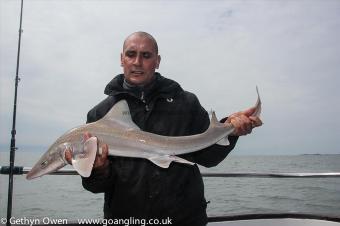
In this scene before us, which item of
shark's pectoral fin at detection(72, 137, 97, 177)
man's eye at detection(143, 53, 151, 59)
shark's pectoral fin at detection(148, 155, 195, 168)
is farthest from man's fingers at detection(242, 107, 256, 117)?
shark's pectoral fin at detection(72, 137, 97, 177)

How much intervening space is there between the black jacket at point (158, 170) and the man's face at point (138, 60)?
5.0 inches

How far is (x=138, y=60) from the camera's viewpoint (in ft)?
11.4

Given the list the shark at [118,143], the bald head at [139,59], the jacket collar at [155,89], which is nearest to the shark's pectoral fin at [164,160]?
the shark at [118,143]

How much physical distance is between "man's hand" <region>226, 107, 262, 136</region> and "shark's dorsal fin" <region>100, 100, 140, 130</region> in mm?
1007

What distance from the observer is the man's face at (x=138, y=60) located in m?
3.48

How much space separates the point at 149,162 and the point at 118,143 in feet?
1.23

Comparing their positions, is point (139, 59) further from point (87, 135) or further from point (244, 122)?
point (244, 122)

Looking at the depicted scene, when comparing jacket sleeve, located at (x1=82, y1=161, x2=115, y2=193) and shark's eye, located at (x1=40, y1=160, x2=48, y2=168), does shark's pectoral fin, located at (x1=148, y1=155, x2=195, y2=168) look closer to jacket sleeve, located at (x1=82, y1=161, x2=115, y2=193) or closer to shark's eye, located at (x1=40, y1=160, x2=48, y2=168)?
jacket sleeve, located at (x1=82, y1=161, x2=115, y2=193)

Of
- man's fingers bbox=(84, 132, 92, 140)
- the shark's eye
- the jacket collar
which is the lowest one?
the shark's eye

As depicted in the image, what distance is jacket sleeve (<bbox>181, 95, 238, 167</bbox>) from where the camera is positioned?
11.6ft

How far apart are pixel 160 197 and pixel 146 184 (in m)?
0.18

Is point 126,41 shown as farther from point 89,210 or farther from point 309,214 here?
point 89,210

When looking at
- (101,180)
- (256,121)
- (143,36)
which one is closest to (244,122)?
(256,121)

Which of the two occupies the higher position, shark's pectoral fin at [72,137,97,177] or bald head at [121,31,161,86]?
bald head at [121,31,161,86]
